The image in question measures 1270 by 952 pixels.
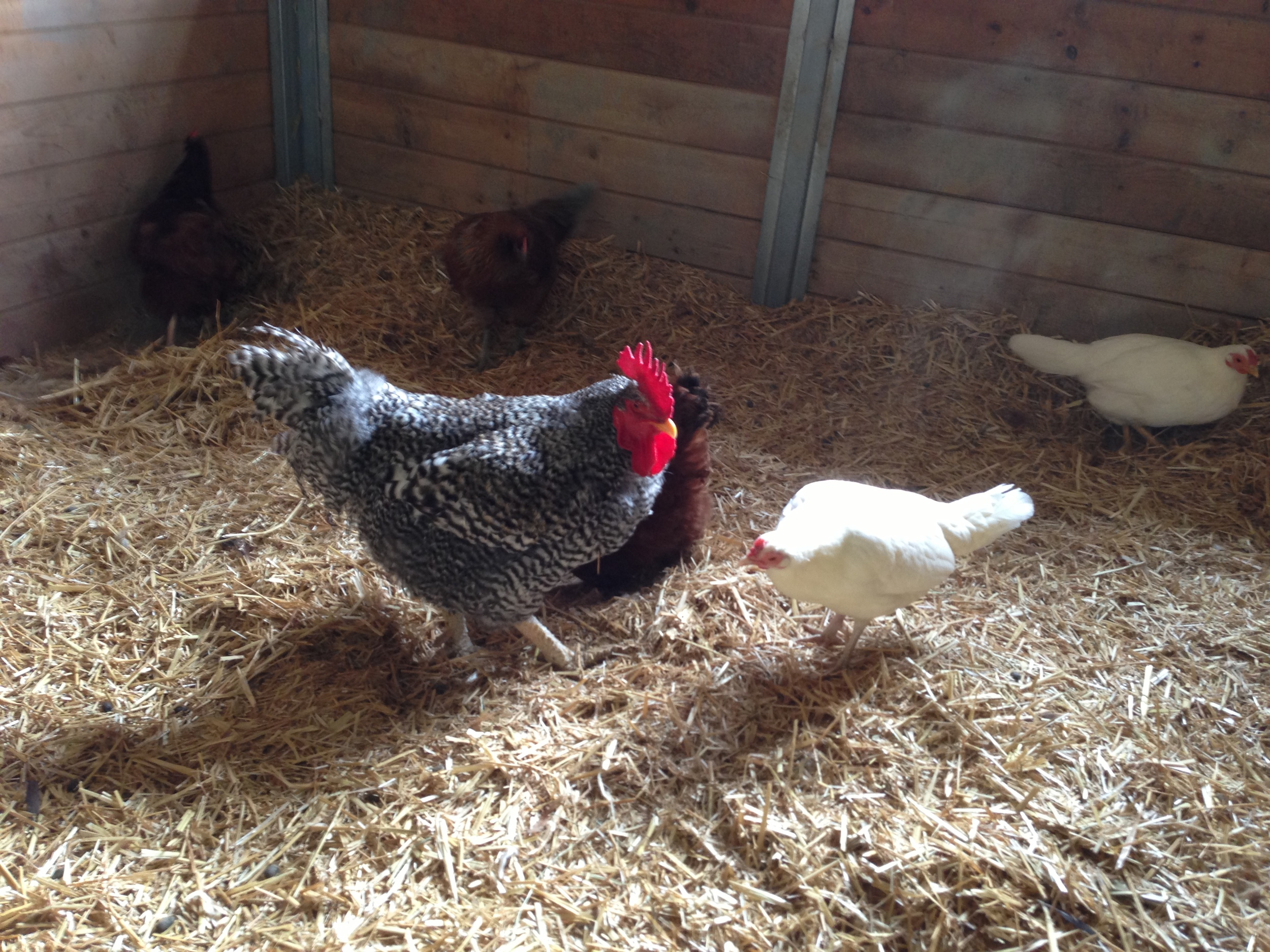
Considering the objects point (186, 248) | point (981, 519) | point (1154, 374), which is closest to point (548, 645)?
point (981, 519)

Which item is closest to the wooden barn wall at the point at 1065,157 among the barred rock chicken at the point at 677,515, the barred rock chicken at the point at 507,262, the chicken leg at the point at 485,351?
the barred rock chicken at the point at 507,262

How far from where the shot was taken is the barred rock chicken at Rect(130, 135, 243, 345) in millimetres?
4699

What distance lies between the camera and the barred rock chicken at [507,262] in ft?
15.1

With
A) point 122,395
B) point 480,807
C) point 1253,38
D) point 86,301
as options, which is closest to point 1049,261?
point 1253,38

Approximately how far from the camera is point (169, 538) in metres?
3.45

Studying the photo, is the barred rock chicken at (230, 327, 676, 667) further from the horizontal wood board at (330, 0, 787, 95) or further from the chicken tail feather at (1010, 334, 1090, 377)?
the horizontal wood board at (330, 0, 787, 95)

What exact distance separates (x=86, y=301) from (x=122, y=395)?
1043 millimetres

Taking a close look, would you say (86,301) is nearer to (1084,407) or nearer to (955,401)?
(955,401)

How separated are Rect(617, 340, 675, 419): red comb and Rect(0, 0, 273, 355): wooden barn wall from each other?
11.9 feet

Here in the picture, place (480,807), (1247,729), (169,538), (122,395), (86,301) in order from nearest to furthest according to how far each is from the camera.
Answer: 1. (480,807)
2. (1247,729)
3. (169,538)
4. (122,395)
5. (86,301)

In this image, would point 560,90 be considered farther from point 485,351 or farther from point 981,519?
point 981,519

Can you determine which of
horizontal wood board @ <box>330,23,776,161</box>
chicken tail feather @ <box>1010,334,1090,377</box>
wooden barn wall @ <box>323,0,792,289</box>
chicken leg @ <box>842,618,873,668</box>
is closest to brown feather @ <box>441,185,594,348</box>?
wooden barn wall @ <box>323,0,792,289</box>

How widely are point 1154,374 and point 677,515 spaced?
8.12ft

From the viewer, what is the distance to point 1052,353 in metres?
4.26
